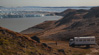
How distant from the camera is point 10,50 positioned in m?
13.1

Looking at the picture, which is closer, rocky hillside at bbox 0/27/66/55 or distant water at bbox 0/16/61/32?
rocky hillside at bbox 0/27/66/55

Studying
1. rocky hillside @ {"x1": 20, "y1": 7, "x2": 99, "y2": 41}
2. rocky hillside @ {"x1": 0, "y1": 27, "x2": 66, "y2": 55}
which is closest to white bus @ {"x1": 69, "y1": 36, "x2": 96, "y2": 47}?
rocky hillside @ {"x1": 0, "y1": 27, "x2": 66, "y2": 55}

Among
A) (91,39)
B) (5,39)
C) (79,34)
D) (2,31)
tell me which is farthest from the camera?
(79,34)

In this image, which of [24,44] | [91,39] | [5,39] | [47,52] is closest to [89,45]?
[91,39]

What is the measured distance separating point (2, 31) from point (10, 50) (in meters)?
3.48

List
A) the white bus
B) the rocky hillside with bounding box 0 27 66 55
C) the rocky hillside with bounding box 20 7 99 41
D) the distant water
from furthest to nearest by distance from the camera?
the distant water < the rocky hillside with bounding box 20 7 99 41 < the white bus < the rocky hillside with bounding box 0 27 66 55

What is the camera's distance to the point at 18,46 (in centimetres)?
1448

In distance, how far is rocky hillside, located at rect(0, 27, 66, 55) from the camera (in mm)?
13206

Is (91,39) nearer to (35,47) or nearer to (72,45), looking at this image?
(72,45)

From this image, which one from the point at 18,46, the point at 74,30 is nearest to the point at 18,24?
the point at 74,30

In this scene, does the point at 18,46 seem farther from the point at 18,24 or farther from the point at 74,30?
the point at 18,24

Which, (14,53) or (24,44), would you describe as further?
(24,44)

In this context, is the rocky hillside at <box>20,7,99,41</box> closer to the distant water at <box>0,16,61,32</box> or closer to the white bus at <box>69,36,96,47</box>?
the white bus at <box>69,36,96,47</box>

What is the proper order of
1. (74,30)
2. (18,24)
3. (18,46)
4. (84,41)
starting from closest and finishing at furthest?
1. (18,46)
2. (84,41)
3. (74,30)
4. (18,24)
